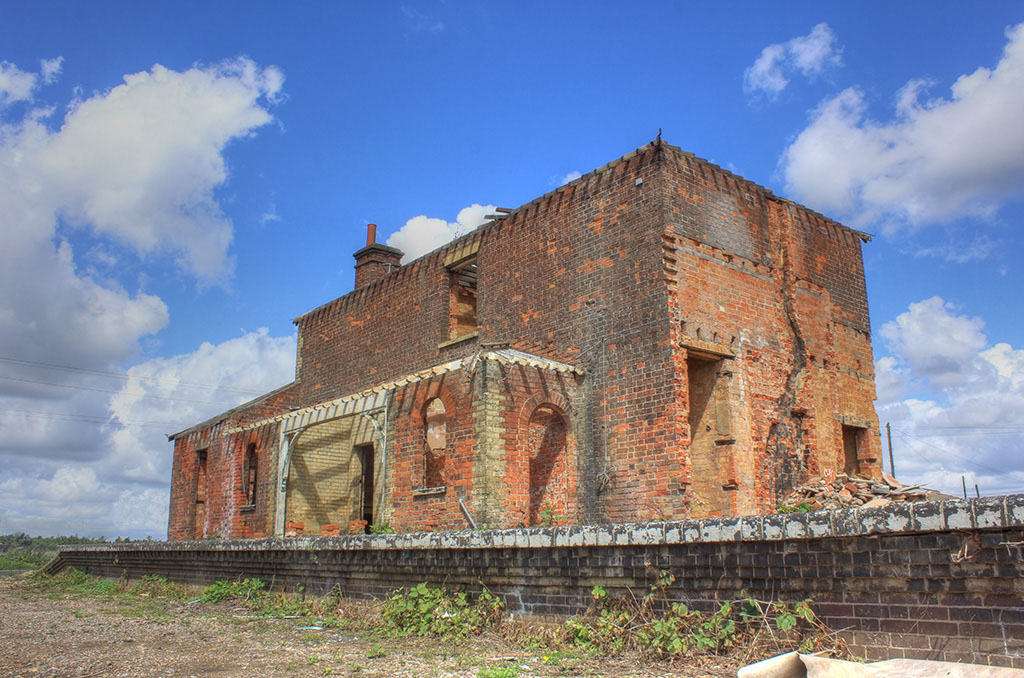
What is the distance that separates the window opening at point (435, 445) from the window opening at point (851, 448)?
7.97 meters

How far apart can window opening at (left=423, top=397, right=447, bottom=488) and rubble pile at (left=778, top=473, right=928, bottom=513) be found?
6.41 metres

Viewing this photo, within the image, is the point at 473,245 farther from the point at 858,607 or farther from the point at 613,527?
the point at 858,607

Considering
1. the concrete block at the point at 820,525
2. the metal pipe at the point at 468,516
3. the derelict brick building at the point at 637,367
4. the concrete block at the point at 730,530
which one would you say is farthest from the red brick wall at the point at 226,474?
the concrete block at the point at 820,525

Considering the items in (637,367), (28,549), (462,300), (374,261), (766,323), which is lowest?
(28,549)

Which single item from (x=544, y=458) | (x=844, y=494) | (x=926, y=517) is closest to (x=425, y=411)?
(x=544, y=458)

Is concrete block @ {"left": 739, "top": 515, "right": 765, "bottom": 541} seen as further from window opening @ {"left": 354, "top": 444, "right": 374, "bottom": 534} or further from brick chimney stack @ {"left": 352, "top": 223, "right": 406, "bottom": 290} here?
brick chimney stack @ {"left": 352, "top": 223, "right": 406, "bottom": 290}

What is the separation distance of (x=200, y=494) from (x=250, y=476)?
3287mm

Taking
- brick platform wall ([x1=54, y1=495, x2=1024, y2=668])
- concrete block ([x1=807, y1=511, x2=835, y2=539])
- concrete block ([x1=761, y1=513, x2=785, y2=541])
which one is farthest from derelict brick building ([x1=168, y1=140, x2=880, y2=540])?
concrete block ([x1=807, y1=511, x2=835, y2=539])

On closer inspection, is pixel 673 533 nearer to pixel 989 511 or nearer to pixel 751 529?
pixel 751 529

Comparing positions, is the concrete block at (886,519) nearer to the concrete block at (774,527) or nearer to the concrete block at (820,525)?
the concrete block at (820,525)

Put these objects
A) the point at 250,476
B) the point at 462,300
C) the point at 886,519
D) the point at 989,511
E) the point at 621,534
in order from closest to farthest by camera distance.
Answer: the point at 989,511, the point at 886,519, the point at 621,534, the point at 462,300, the point at 250,476

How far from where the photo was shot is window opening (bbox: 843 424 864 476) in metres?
15.5

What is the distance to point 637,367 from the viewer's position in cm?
1262

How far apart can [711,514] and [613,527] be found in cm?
658
